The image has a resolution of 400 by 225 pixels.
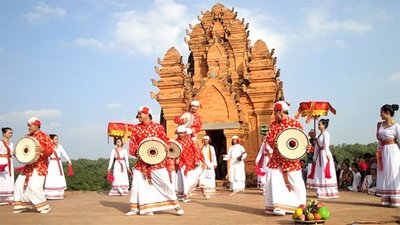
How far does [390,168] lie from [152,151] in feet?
15.2

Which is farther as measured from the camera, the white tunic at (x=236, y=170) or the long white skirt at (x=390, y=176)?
the white tunic at (x=236, y=170)

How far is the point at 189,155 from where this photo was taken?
1043 centimetres

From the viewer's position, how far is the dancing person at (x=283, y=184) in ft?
23.2

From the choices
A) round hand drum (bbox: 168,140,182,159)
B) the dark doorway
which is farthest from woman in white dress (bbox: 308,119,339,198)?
the dark doorway

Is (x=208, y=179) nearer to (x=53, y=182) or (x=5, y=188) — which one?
(x=53, y=182)

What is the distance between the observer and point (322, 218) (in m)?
5.74

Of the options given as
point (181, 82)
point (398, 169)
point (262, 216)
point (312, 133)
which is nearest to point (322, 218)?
point (262, 216)

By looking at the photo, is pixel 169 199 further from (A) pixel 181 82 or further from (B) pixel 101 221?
(A) pixel 181 82

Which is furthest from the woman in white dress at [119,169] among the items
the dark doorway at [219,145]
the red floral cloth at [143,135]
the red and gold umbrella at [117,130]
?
the dark doorway at [219,145]

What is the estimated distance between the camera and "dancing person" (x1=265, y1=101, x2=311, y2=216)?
707cm

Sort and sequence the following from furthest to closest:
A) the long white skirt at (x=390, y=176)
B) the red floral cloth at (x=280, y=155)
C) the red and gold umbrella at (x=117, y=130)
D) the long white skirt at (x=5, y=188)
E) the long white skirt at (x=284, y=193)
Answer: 1. the red and gold umbrella at (x=117, y=130)
2. the long white skirt at (x=5, y=188)
3. the long white skirt at (x=390, y=176)
4. the red floral cloth at (x=280, y=155)
5. the long white skirt at (x=284, y=193)

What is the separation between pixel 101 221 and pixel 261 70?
12.5 meters

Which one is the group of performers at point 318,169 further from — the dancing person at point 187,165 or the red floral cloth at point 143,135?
the red floral cloth at point 143,135

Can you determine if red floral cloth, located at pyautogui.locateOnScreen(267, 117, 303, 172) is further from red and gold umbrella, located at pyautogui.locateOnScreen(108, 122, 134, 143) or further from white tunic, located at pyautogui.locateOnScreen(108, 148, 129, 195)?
red and gold umbrella, located at pyautogui.locateOnScreen(108, 122, 134, 143)
